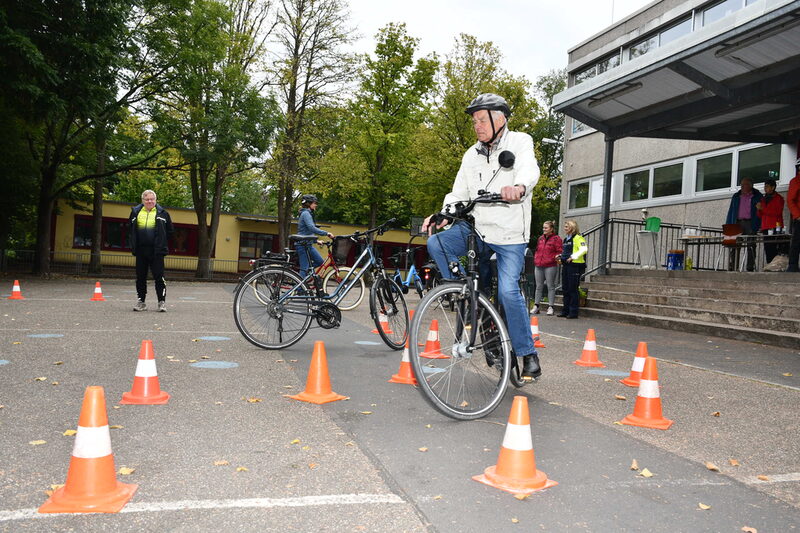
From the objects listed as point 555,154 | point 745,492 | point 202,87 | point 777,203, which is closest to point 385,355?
point 745,492

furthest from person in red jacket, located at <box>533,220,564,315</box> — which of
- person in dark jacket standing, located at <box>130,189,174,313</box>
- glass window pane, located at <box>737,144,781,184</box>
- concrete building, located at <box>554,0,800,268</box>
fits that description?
person in dark jacket standing, located at <box>130,189,174,313</box>

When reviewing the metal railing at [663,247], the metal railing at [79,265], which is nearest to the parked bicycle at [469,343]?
the metal railing at [663,247]

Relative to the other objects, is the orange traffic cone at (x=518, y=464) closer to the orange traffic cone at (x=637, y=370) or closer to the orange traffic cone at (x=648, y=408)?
the orange traffic cone at (x=648, y=408)

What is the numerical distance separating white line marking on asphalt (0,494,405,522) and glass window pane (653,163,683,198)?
1822 centimetres

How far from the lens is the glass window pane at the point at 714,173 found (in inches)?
682

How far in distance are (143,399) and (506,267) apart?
9.01 feet

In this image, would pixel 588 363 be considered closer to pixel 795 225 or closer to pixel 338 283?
pixel 338 283

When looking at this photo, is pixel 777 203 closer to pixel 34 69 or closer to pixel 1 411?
pixel 1 411

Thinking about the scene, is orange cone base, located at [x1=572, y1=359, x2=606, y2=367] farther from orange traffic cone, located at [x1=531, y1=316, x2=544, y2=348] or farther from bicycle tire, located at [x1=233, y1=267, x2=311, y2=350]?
bicycle tire, located at [x1=233, y1=267, x2=311, y2=350]

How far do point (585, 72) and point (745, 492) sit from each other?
24253 mm

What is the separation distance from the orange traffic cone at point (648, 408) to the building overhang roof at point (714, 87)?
669 centimetres

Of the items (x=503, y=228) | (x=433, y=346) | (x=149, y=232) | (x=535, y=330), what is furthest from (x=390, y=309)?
(x=149, y=232)

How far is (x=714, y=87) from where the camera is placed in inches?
448

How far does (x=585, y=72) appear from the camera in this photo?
25.1 metres
